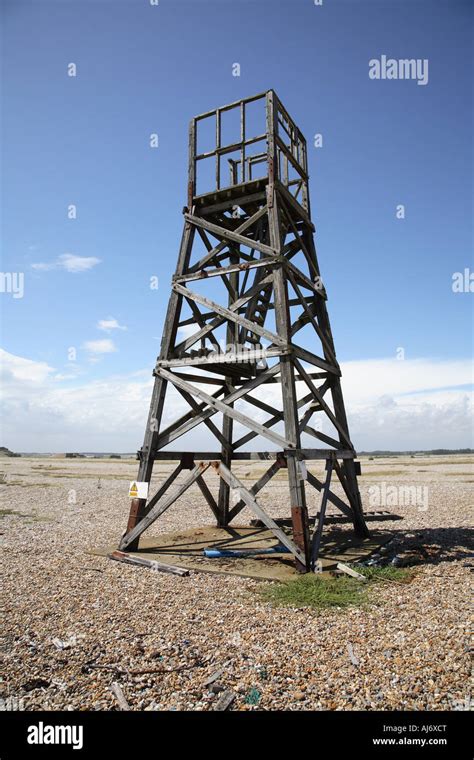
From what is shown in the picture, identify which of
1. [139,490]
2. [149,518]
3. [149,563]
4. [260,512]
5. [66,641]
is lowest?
[149,563]

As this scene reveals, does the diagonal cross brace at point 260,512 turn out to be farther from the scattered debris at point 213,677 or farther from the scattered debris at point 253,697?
the scattered debris at point 253,697

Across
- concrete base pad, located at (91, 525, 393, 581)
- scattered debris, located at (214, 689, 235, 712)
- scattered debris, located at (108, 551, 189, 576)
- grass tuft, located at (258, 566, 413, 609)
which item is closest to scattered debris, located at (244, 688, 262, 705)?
scattered debris, located at (214, 689, 235, 712)

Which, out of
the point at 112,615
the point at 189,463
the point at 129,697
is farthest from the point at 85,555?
the point at 129,697

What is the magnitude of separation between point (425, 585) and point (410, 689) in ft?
11.7

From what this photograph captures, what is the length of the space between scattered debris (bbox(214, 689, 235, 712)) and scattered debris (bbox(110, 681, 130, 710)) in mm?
842

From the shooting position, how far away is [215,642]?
5426 millimetres

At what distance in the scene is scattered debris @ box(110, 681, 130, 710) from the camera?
4070 millimetres

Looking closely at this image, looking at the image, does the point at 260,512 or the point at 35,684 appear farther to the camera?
the point at 260,512

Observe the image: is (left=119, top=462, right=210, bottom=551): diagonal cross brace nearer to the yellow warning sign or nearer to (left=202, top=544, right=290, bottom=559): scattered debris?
the yellow warning sign

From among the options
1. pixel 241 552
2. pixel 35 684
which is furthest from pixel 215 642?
pixel 241 552

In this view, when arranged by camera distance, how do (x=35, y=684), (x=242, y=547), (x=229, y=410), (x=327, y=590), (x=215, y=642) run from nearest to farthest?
1. (x=35, y=684)
2. (x=215, y=642)
3. (x=327, y=590)
4. (x=229, y=410)
5. (x=242, y=547)

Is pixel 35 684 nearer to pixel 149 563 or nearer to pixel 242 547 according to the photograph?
pixel 149 563

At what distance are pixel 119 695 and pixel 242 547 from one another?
6.18m
